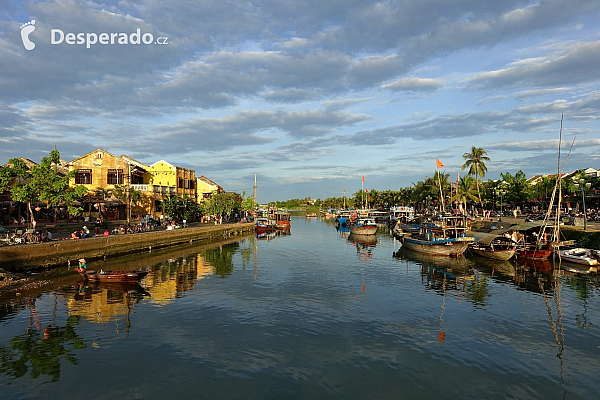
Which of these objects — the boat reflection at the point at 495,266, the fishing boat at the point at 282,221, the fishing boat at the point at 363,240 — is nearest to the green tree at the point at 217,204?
the fishing boat at the point at 282,221

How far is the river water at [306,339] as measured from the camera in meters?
14.2

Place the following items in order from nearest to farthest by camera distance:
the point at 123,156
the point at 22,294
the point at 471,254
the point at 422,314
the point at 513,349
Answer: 1. the point at 513,349
2. the point at 422,314
3. the point at 22,294
4. the point at 471,254
5. the point at 123,156

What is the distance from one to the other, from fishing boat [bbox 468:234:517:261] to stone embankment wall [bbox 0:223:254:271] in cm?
4025

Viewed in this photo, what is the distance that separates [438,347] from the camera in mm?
17703

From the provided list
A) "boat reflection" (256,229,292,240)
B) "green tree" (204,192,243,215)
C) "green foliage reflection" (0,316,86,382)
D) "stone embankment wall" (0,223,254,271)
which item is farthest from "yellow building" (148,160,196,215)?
"green foliage reflection" (0,316,86,382)

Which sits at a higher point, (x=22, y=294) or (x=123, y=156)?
(x=123, y=156)

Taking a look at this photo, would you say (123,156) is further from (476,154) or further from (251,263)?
(476,154)

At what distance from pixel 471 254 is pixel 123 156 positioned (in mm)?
59066

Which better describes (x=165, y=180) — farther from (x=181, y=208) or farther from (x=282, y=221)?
(x=282, y=221)

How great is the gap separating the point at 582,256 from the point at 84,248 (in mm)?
50086

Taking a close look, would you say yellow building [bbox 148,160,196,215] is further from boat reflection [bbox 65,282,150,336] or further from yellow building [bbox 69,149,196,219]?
boat reflection [bbox 65,282,150,336]

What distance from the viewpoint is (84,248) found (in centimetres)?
3734

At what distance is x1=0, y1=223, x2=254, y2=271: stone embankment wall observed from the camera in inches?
1200

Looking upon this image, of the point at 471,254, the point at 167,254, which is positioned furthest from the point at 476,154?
the point at 167,254
